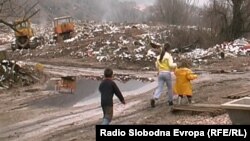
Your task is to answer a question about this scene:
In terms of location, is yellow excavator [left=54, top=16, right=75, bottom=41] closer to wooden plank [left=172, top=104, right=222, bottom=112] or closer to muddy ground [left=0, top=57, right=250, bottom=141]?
muddy ground [left=0, top=57, right=250, bottom=141]

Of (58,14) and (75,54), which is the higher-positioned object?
(58,14)

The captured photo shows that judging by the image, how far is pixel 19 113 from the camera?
16.3 m

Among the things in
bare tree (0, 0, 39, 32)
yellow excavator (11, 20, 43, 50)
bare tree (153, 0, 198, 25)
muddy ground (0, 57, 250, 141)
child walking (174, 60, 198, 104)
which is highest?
bare tree (153, 0, 198, 25)

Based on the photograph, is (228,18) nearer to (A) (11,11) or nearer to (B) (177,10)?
(A) (11,11)

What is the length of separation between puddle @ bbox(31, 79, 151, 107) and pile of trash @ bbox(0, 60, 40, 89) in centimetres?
112

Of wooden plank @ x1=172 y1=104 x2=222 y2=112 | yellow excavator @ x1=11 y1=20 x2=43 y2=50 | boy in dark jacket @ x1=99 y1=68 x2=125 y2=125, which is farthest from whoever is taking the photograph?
yellow excavator @ x1=11 y1=20 x2=43 y2=50

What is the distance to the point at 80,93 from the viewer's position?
1989 cm

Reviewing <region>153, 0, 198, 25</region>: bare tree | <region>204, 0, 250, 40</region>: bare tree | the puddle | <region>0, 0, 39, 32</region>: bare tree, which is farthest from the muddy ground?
<region>153, 0, 198, 25</region>: bare tree

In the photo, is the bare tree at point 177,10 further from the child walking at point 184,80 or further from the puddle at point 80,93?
the child walking at point 184,80

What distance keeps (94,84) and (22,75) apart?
12.7 feet

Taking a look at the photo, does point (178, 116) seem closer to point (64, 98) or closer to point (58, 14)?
point (64, 98)

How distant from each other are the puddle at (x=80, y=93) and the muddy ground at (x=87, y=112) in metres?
0.31

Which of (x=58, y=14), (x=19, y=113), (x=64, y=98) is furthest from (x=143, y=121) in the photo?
(x=58, y=14)

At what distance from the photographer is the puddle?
17688 mm
